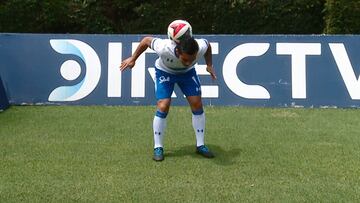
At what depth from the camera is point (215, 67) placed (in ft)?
32.4

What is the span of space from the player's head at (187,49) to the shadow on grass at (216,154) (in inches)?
42.9

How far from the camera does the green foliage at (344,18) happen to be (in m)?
12.5

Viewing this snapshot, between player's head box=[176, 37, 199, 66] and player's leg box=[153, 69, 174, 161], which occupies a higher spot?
player's head box=[176, 37, 199, 66]

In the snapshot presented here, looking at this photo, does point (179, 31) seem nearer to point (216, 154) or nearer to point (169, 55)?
point (169, 55)

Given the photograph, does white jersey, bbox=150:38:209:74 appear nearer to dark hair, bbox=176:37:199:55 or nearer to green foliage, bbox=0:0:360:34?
dark hair, bbox=176:37:199:55

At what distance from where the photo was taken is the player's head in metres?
5.80

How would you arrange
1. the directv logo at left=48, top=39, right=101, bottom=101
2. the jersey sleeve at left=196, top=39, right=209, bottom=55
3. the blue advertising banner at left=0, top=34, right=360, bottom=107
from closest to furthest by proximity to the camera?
the jersey sleeve at left=196, top=39, right=209, bottom=55 < the blue advertising banner at left=0, top=34, right=360, bottom=107 < the directv logo at left=48, top=39, right=101, bottom=101

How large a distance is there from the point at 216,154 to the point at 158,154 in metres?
0.69

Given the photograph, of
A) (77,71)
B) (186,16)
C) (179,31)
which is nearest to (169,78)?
(179,31)

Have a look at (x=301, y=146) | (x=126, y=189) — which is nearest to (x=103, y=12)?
(x=301, y=146)

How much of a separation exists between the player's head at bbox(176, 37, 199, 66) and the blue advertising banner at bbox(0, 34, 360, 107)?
378 centimetres

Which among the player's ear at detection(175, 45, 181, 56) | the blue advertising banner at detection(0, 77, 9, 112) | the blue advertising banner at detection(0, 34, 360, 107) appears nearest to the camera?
the player's ear at detection(175, 45, 181, 56)

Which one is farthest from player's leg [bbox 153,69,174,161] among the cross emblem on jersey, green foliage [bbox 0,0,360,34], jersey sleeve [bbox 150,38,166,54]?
green foliage [bbox 0,0,360,34]

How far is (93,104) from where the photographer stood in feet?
32.4
